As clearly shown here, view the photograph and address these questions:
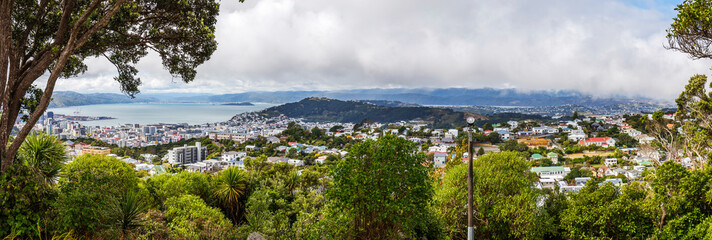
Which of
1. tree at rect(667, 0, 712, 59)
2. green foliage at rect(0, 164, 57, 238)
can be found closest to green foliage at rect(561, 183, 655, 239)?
tree at rect(667, 0, 712, 59)

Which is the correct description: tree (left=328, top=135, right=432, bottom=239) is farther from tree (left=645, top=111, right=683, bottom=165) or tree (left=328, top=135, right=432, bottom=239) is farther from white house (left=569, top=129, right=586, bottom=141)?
white house (left=569, top=129, right=586, bottom=141)

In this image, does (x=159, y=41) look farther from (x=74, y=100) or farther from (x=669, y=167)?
(x=74, y=100)

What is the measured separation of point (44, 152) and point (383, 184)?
19.9 ft

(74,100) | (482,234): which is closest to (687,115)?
(482,234)

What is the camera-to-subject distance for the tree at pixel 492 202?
30.3 feet

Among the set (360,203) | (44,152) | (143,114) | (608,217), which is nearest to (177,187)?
(44,152)

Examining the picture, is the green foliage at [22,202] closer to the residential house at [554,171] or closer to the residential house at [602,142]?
the residential house at [554,171]

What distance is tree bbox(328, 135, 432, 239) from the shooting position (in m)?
5.04

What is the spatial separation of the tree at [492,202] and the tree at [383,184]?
4.29 metres

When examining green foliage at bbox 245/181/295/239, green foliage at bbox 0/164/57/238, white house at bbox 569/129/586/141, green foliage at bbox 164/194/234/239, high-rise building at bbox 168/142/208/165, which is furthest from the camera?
white house at bbox 569/129/586/141

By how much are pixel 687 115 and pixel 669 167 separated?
3.49m

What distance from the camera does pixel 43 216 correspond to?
439 centimetres

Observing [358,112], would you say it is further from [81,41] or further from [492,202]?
[81,41]

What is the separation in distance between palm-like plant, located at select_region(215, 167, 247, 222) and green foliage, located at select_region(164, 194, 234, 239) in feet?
7.27
